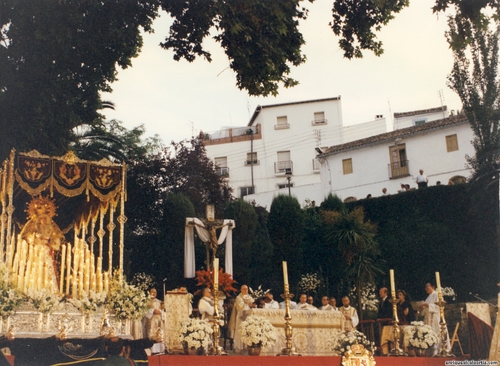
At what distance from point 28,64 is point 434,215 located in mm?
18795

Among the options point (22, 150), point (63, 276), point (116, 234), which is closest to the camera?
point (63, 276)

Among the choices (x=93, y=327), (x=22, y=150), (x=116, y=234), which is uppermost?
(x=22, y=150)

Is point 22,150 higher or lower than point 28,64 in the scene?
lower

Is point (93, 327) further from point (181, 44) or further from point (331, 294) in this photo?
point (331, 294)

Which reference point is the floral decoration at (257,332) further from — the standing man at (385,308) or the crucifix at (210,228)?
the crucifix at (210,228)

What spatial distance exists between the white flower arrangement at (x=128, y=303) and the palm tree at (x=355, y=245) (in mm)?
10690

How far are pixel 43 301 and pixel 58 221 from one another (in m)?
4.46

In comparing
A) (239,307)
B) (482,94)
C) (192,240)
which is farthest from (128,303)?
(482,94)

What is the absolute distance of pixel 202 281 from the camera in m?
18.0

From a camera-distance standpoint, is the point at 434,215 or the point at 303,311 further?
the point at 434,215

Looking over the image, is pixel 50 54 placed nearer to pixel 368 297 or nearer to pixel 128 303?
pixel 128 303

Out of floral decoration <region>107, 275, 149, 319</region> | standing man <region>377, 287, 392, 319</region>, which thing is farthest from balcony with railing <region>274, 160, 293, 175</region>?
floral decoration <region>107, 275, 149, 319</region>

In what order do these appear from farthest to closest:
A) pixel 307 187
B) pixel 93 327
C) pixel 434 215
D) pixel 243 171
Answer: pixel 243 171 < pixel 307 187 < pixel 434 215 < pixel 93 327

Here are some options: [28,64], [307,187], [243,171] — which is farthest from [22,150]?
[243,171]
